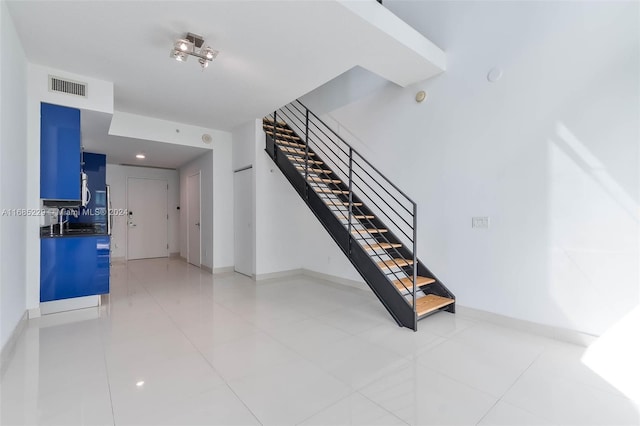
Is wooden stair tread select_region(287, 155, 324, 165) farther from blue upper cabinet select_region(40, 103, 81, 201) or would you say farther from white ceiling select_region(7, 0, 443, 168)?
blue upper cabinet select_region(40, 103, 81, 201)

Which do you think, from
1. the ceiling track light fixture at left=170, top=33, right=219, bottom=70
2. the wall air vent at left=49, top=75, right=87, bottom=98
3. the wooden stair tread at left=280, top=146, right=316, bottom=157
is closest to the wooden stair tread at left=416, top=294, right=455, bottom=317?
the wooden stair tread at left=280, top=146, right=316, bottom=157

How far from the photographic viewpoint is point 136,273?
5.98 metres

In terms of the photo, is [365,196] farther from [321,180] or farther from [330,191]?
[321,180]

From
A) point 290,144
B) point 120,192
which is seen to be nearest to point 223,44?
point 290,144

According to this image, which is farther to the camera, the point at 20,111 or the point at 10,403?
the point at 20,111

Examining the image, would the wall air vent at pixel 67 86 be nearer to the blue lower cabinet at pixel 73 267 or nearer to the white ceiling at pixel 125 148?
the white ceiling at pixel 125 148

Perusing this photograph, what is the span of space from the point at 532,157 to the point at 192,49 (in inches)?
143

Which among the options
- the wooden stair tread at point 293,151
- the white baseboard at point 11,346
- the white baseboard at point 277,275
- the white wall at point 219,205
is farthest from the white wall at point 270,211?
the white baseboard at point 11,346

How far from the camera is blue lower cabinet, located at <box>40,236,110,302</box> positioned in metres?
3.46

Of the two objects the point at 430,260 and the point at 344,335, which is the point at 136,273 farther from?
the point at 430,260

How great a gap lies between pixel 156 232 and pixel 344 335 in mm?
7091

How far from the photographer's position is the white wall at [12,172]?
7.61 feet

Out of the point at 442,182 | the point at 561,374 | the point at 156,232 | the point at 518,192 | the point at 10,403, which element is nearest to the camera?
the point at 10,403

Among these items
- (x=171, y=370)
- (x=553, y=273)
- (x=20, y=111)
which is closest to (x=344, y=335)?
(x=171, y=370)
